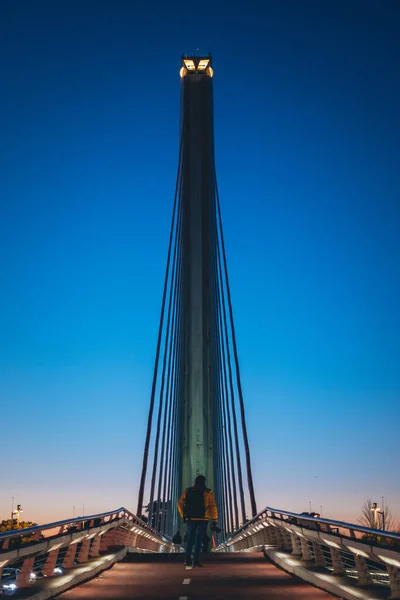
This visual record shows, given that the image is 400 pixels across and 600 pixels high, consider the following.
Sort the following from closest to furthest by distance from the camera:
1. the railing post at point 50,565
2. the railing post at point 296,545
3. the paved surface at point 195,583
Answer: the paved surface at point 195,583 → the railing post at point 50,565 → the railing post at point 296,545

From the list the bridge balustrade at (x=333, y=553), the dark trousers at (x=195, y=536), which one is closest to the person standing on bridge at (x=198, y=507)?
the dark trousers at (x=195, y=536)

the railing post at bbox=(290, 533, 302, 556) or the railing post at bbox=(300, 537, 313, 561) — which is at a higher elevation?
the railing post at bbox=(290, 533, 302, 556)

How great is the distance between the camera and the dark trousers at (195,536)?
11.6 meters

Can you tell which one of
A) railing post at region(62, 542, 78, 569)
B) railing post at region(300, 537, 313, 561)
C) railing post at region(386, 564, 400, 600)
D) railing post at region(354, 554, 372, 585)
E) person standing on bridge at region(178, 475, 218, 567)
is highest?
person standing on bridge at region(178, 475, 218, 567)

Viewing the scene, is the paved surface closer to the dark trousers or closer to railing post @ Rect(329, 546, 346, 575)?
the dark trousers

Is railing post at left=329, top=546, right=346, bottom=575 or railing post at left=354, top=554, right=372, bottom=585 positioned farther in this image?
railing post at left=329, top=546, right=346, bottom=575

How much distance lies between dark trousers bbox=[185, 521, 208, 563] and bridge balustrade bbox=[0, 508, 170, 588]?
127 centimetres

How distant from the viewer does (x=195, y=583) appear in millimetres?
9242

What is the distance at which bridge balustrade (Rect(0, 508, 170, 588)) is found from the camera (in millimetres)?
6578

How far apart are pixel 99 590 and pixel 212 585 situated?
141 centimetres

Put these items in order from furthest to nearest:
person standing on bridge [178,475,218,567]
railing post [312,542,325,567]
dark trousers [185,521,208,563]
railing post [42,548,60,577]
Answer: dark trousers [185,521,208,563]
person standing on bridge [178,475,218,567]
railing post [312,542,325,567]
railing post [42,548,60,577]

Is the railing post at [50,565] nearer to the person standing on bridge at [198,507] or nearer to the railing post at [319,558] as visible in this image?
the person standing on bridge at [198,507]

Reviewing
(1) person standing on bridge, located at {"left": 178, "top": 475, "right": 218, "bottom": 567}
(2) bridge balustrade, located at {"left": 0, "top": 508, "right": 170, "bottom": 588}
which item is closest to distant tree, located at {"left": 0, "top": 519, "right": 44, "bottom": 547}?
(2) bridge balustrade, located at {"left": 0, "top": 508, "right": 170, "bottom": 588}

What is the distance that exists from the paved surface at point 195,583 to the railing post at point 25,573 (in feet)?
1.61
